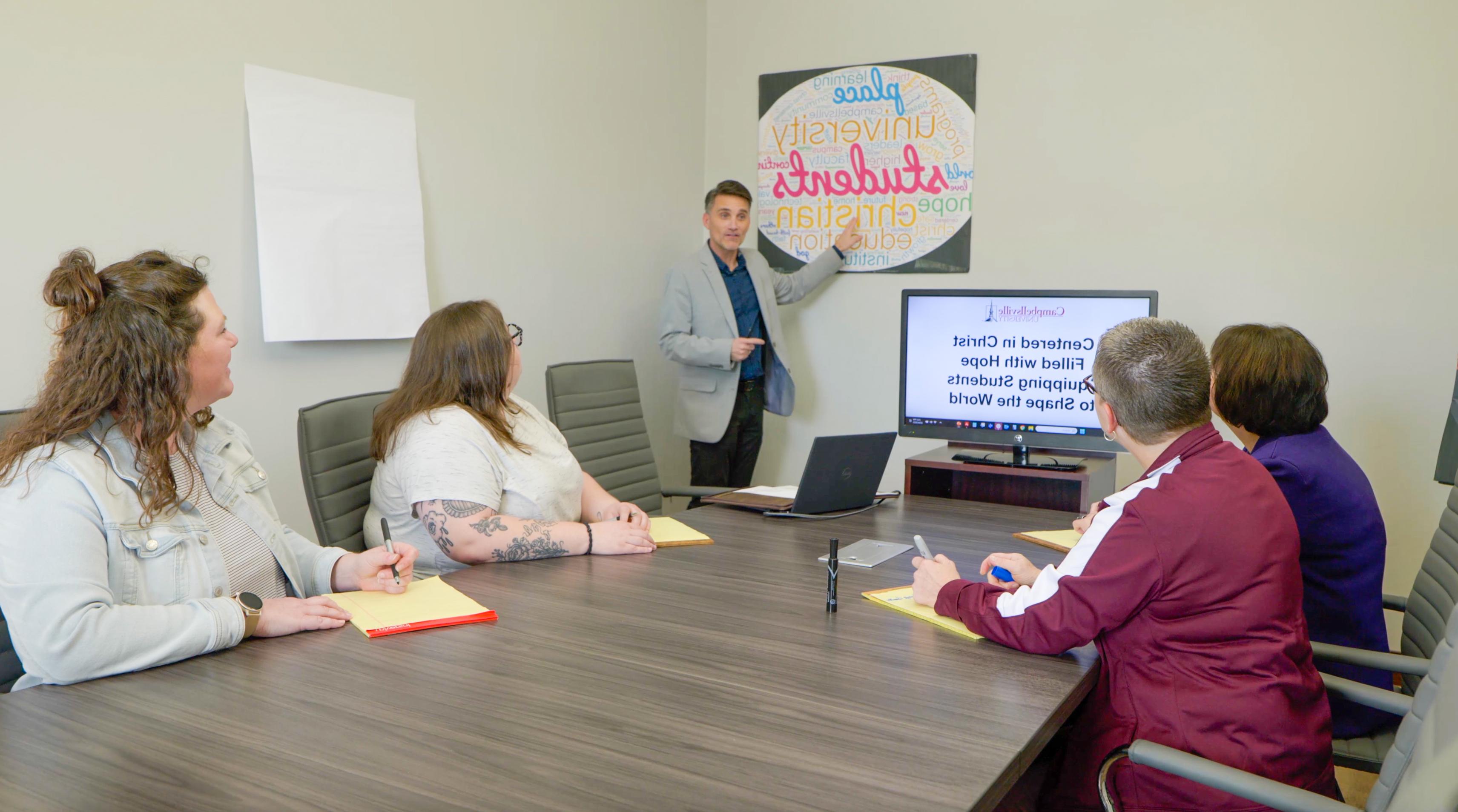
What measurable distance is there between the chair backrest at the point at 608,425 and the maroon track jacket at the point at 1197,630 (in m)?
1.80

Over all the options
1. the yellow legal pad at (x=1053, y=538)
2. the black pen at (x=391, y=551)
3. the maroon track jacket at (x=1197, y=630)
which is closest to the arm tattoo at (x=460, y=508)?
the black pen at (x=391, y=551)

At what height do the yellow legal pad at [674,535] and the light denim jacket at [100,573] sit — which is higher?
the light denim jacket at [100,573]

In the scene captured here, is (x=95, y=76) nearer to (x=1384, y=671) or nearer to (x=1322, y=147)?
(x=1384, y=671)

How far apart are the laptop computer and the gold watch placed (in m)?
1.21

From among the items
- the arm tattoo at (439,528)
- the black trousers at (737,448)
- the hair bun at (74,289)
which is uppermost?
the hair bun at (74,289)

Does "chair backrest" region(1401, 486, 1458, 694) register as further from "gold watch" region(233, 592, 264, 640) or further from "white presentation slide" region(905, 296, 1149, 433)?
"gold watch" region(233, 592, 264, 640)

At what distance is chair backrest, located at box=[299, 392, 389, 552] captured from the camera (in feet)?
6.85

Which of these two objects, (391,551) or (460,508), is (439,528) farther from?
(391,551)

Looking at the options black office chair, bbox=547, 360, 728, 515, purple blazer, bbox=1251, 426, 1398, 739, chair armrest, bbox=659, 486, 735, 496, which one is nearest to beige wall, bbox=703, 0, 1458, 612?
black office chair, bbox=547, 360, 728, 515

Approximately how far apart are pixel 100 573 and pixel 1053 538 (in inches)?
70.0

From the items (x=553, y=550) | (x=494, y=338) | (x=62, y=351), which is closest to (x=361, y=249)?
(x=494, y=338)

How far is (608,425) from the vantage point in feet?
10.4

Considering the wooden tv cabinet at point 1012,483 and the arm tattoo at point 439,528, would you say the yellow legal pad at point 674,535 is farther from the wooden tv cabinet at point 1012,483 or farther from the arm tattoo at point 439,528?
the wooden tv cabinet at point 1012,483

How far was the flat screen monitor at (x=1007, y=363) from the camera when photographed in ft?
9.29
